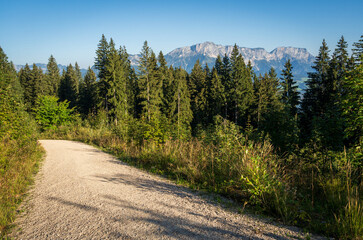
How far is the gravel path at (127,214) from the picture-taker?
2.97 m

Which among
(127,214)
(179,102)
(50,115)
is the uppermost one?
(179,102)

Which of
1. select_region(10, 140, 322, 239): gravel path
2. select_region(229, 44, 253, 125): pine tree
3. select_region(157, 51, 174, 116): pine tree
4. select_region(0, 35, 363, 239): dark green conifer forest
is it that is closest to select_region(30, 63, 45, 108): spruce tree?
select_region(157, 51, 174, 116): pine tree

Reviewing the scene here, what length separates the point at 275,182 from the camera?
3799 mm

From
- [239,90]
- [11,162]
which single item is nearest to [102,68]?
[239,90]

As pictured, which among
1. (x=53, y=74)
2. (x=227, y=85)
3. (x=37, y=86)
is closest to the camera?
(x=227, y=85)

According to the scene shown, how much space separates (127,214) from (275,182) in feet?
9.72

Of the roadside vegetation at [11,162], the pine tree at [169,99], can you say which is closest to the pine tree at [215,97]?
the pine tree at [169,99]

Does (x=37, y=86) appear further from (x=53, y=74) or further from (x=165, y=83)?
(x=165, y=83)

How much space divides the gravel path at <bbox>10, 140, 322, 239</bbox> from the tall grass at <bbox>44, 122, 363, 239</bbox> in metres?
0.49

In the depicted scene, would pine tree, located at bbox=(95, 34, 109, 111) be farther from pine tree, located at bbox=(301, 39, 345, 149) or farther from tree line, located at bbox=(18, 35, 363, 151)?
pine tree, located at bbox=(301, 39, 345, 149)

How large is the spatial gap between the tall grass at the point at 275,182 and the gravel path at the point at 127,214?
488 mm

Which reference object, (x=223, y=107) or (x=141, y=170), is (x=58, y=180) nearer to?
(x=141, y=170)

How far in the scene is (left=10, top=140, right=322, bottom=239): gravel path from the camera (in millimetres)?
2969

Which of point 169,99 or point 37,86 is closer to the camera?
point 169,99
